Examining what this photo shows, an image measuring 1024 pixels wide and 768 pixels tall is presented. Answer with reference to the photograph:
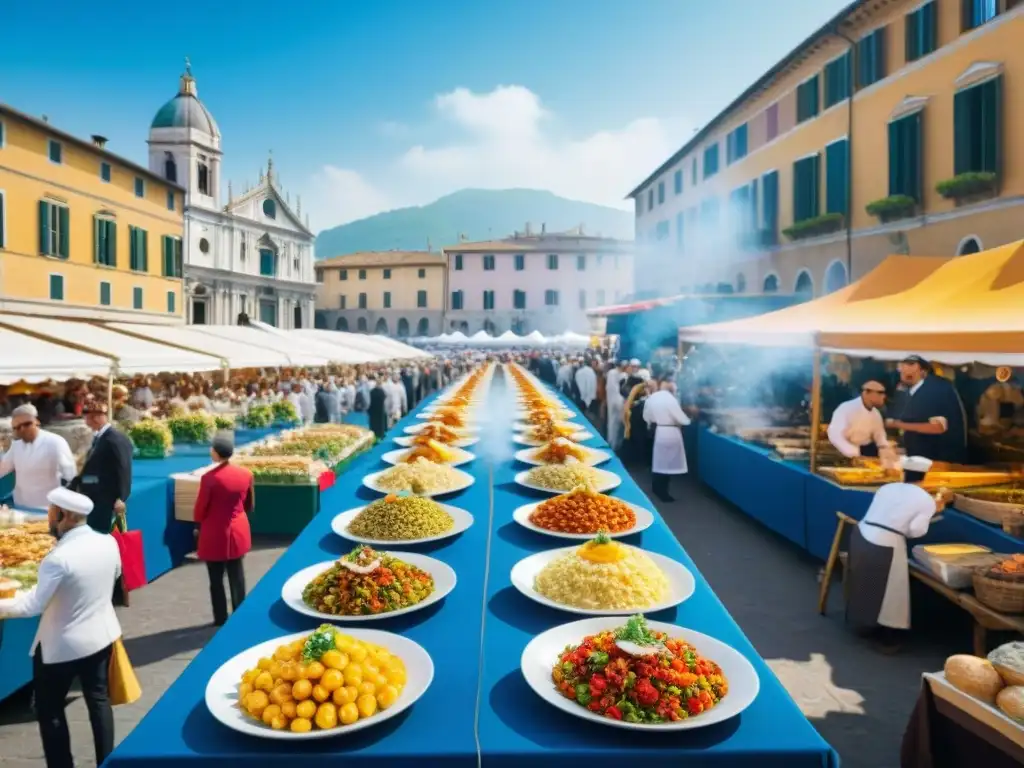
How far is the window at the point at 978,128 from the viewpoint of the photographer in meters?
14.5

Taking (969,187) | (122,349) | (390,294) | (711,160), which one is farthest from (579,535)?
(390,294)

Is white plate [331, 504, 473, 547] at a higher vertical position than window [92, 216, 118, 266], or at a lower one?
lower

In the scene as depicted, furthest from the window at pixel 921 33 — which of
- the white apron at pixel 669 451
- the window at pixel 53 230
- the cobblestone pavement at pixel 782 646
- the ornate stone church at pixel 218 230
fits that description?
the ornate stone church at pixel 218 230

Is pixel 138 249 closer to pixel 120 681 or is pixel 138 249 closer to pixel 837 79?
pixel 837 79

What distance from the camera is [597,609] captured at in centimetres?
334

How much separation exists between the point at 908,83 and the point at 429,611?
772 inches

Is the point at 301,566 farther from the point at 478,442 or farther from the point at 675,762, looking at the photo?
the point at 478,442

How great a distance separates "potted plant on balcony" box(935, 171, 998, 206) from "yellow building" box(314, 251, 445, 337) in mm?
58999

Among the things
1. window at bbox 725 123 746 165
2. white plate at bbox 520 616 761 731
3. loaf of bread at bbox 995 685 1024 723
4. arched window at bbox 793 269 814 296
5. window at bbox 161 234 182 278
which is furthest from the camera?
window at bbox 161 234 182 278

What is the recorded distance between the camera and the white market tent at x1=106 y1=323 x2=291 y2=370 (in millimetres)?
14867

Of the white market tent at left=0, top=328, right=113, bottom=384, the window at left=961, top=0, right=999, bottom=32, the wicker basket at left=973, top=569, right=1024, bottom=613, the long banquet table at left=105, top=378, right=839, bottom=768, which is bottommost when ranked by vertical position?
the wicker basket at left=973, top=569, right=1024, bottom=613

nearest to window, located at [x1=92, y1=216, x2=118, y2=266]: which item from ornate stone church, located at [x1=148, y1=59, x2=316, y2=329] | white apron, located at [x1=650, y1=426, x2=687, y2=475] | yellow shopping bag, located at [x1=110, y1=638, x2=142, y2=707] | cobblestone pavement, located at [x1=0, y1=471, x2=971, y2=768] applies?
ornate stone church, located at [x1=148, y1=59, x2=316, y2=329]

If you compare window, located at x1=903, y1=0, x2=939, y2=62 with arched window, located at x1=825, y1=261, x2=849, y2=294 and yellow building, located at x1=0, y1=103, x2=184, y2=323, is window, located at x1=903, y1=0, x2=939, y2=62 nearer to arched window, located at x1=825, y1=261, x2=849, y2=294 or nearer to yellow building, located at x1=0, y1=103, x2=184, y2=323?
arched window, located at x1=825, y1=261, x2=849, y2=294

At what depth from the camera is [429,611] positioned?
342 centimetres
